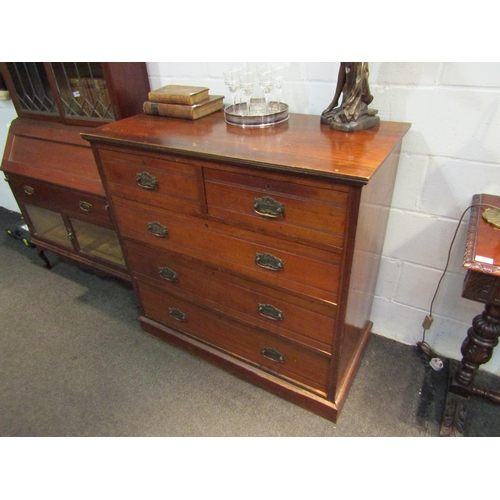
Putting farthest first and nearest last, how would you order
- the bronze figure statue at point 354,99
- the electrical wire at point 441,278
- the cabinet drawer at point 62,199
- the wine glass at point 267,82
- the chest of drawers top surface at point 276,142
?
the cabinet drawer at point 62,199 → the wine glass at point 267,82 → the electrical wire at point 441,278 → the bronze figure statue at point 354,99 → the chest of drawers top surface at point 276,142

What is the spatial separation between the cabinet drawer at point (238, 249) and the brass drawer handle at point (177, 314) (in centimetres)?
36

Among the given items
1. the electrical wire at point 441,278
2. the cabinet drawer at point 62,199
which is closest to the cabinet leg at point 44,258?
the cabinet drawer at point 62,199

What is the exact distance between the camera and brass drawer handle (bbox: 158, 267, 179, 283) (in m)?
1.47

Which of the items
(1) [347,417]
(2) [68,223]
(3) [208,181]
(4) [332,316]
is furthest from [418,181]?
(2) [68,223]

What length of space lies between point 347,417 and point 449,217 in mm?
856

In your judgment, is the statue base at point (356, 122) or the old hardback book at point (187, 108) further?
the old hardback book at point (187, 108)

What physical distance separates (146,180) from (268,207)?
0.48m

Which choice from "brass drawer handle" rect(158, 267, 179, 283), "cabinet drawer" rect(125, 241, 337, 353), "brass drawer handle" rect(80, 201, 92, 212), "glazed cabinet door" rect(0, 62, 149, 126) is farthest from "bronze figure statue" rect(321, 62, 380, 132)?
"brass drawer handle" rect(80, 201, 92, 212)

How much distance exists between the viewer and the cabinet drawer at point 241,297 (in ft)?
3.89

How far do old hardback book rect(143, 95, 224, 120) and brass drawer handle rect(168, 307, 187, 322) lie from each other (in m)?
0.83

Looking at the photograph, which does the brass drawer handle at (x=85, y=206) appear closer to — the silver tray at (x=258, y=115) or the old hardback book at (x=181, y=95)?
the old hardback book at (x=181, y=95)

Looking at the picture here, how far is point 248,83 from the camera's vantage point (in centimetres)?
130

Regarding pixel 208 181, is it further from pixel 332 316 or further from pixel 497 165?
pixel 497 165
